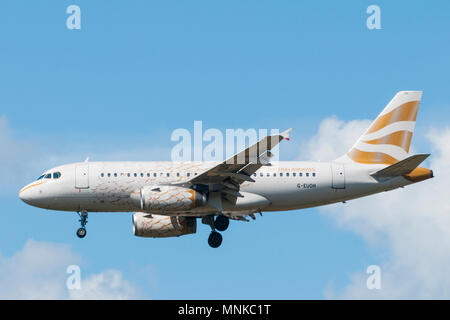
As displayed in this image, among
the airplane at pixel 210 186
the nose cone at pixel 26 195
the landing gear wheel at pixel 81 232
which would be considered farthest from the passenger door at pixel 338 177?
the nose cone at pixel 26 195

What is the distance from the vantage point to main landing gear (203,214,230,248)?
51031mm

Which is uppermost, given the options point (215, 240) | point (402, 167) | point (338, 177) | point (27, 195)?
point (402, 167)

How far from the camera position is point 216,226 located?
51.8 meters

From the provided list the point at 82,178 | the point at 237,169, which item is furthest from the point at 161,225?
the point at 237,169

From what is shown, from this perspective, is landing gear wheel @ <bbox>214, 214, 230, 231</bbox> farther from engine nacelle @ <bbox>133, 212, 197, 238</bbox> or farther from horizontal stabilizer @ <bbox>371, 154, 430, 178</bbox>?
horizontal stabilizer @ <bbox>371, 154, 430, 178</bbox>

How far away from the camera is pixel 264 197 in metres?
50.5

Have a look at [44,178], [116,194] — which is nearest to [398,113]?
[116,194]

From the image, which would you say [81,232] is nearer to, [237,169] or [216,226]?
[216,226]

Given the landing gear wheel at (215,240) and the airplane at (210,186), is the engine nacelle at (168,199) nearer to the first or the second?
the airplane at (210,186)

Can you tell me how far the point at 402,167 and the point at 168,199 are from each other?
1406 cm

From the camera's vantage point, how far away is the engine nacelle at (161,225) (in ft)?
174

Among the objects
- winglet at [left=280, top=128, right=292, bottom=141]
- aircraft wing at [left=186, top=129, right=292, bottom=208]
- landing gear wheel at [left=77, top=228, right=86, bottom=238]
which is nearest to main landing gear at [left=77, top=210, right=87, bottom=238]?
landing gear wheel at [left=77, top=228, right=86, bottom=238]

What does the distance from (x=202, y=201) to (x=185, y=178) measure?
101 inches

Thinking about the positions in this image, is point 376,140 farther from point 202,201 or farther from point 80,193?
point 80,193
